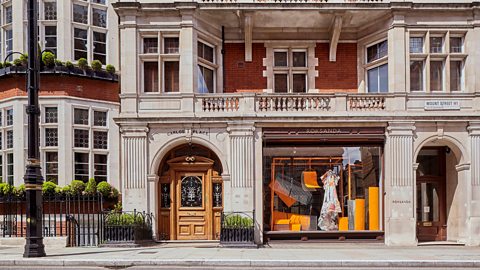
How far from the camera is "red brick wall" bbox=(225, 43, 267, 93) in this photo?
21.4 meters

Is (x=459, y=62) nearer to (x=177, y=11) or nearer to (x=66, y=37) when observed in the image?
(x=177, y=11)

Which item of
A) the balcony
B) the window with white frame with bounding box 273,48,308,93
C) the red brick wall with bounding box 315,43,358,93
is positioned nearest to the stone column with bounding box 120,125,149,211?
the balcony

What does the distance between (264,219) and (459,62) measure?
8.39 m

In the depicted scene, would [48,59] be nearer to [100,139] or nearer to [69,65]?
[69,65]

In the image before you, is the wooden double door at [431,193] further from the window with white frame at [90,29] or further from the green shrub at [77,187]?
the window with white frame at [90,29]

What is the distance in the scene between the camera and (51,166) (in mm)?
21016

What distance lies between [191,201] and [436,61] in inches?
374

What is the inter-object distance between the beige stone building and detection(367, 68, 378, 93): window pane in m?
0.07

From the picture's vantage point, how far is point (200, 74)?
2050 cm

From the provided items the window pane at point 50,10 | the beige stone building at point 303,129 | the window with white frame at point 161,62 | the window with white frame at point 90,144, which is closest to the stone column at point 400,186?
the beige stone building at point 303,129

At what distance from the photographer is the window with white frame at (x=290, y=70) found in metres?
21.6

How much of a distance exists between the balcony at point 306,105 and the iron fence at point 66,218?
3.65 meters

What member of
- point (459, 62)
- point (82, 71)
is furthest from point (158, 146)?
point (459, 62)

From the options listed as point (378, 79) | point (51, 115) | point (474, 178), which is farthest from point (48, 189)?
point (474, 178)
